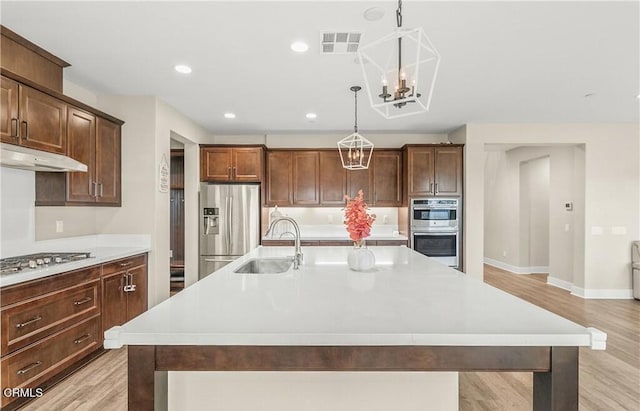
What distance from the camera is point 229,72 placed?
3.18 meters

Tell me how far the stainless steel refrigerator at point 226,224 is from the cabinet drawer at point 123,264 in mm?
1451

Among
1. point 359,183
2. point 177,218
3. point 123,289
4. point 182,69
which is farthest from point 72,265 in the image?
point 359,183

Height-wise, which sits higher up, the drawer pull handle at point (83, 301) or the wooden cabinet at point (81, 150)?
the wooden cabinet at point (81, 150)

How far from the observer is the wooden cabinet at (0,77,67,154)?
92.7 inches

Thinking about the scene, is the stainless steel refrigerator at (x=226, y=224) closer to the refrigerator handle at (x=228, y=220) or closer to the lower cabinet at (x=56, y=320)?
the refrigerator handle at (x=228, y=220)

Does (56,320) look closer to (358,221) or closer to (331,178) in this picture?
(358,221)

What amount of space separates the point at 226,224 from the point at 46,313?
284cm

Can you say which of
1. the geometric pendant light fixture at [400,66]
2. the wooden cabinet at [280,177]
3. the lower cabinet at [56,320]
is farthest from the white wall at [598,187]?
the lower cabinet at [56,320]

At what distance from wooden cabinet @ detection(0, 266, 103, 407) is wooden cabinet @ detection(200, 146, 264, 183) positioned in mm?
2599

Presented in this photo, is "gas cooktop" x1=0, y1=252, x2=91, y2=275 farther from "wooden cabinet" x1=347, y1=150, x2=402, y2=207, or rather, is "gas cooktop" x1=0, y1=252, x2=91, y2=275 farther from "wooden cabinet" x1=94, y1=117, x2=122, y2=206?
"wooden cabinet" x1=347, y1=150, x2=402, y2=207

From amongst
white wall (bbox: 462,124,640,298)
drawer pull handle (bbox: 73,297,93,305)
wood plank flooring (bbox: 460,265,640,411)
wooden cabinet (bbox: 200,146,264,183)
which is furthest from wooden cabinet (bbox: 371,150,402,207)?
drawer pull handle (bbox: 73,297,93,305)

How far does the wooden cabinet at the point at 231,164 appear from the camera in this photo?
527 cm

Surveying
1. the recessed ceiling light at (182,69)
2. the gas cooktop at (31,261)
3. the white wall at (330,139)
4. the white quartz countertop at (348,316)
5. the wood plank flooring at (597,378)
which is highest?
the recessed ceiling light at (182,69)

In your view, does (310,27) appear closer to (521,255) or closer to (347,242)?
(347,242)
